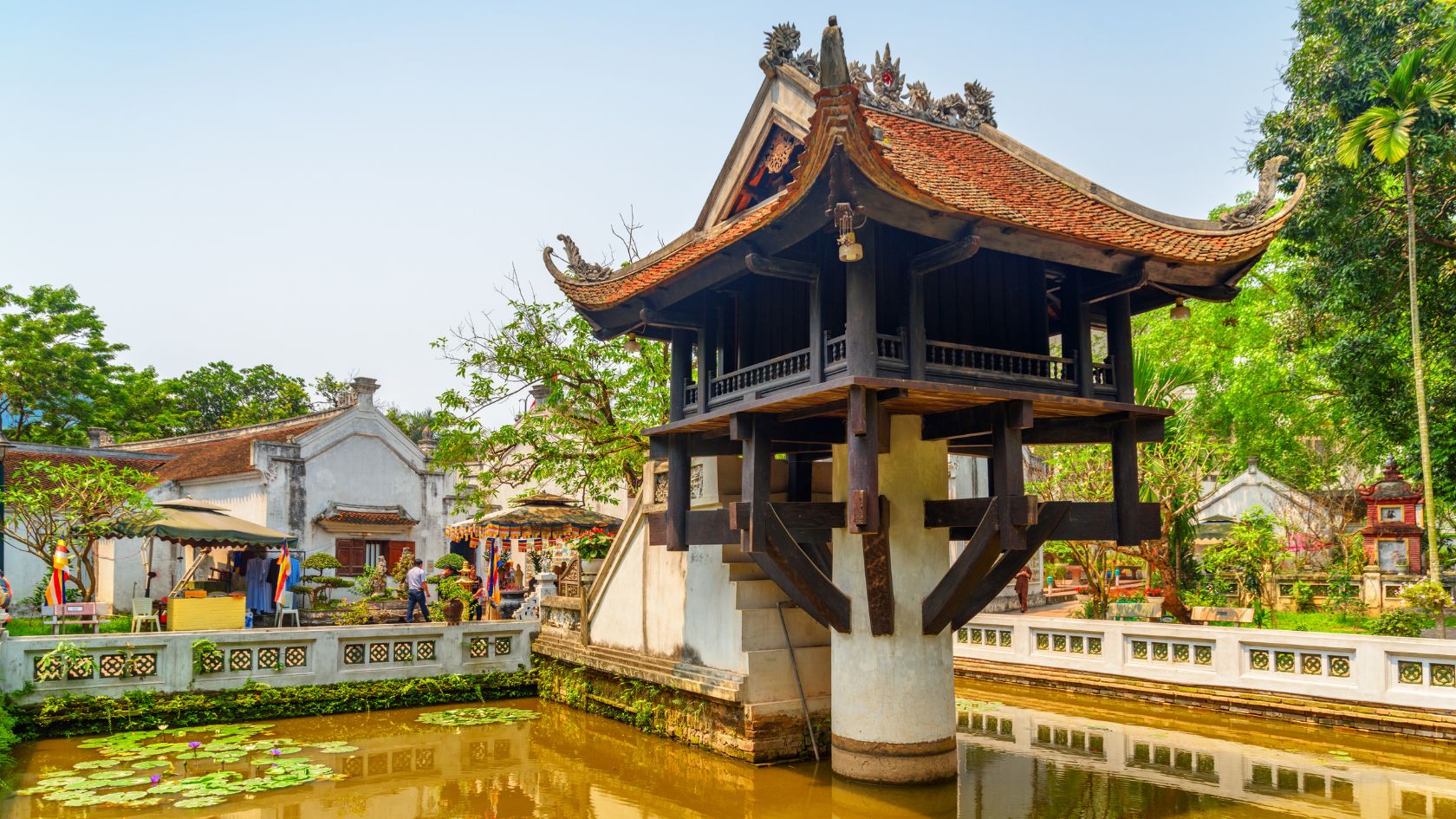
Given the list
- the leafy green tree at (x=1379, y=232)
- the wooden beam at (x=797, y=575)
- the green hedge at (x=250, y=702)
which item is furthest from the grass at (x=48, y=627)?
the leafy green tree at (x=1379, y=232)

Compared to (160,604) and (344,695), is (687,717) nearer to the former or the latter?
(344,695)

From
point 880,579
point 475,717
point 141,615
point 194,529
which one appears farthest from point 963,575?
point 194,529

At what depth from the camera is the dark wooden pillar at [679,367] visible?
37.1 feet

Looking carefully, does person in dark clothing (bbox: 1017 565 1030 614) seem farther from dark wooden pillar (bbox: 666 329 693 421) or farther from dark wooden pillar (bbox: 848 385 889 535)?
dark wooden pillar (bbox: 848 385 889 535)

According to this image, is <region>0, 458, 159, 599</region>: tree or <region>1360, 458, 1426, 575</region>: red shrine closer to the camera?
<region>0, 458, 159, 599</region>: tree

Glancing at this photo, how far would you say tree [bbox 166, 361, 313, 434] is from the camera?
4316 centimetres

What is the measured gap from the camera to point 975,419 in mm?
9297

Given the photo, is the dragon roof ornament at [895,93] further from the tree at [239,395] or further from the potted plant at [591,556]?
the tree at [239,395]

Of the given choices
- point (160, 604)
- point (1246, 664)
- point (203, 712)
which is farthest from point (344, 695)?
point (1246, 664)

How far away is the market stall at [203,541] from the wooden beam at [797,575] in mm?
9379

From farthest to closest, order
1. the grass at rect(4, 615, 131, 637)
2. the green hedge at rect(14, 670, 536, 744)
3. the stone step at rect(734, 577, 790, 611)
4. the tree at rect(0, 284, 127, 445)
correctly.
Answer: the tree at rect(0, 284, 127, 445) → the grass at rect(4, 615, 131, 637) → the green hedge at rect(14, 670, 536, 744) → the stone step at rect(734, 577, 790, 611)

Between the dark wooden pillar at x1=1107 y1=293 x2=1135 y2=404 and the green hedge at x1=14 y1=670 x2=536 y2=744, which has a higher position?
the dark wooden pillar at x1=1107 y1=293 x2=1135 y2=404

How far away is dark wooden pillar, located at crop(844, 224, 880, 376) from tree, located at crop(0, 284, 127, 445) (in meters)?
29.8

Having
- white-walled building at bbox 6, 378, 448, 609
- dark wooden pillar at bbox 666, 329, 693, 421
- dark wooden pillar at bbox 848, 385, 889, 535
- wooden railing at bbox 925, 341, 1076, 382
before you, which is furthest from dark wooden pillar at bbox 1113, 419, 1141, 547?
white-walled building at bbox 6, 378, 448, 609
